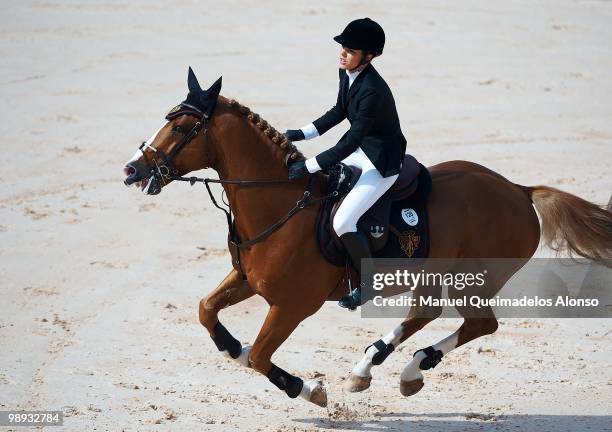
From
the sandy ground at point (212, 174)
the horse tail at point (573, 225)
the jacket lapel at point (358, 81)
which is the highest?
the jacket lapel at point (358, 81)

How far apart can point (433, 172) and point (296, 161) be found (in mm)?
1261

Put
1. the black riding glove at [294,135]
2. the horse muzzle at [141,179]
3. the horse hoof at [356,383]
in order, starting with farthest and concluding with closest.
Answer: the horse hoof at [356,383] < the black riding glove at [294,135] < the horse muzzle at [141,179]

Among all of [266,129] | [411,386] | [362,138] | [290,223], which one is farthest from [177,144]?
[411,386]

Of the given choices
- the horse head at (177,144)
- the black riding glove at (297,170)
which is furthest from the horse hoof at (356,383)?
the horse head at (177,144)

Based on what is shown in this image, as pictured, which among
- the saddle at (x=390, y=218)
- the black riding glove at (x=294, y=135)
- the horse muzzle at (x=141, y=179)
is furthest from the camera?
the black riding glove at (x=294, y=135)

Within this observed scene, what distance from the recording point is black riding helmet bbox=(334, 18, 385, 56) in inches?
283

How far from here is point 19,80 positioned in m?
17.7

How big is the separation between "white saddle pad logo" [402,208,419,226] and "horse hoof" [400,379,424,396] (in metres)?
1.29

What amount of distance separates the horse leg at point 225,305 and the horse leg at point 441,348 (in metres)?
1.29

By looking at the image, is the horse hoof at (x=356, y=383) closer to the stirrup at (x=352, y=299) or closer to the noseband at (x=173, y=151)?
the stirrup at (x=352, y=299)

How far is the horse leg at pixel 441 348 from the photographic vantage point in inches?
313

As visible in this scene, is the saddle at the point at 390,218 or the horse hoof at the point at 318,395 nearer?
the saddle at the point at 390,218

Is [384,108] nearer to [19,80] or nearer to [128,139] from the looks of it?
[128,139]

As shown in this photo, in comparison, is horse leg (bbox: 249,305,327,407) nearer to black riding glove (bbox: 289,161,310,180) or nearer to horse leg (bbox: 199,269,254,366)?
horse leg (bbox: 199,269,254,366)
